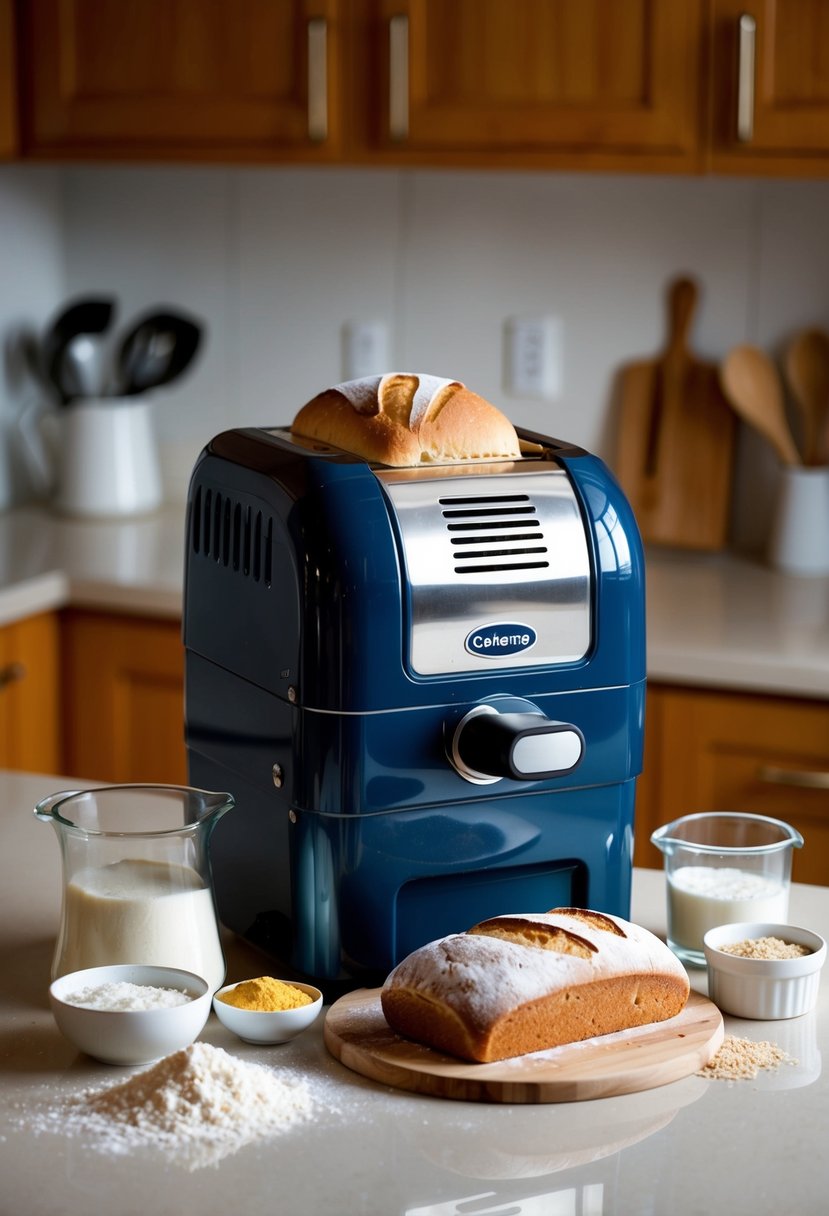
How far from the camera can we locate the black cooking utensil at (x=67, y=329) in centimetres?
289

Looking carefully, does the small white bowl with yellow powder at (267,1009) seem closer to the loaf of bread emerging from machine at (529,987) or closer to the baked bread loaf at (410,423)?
the loaf of bread emerging from machine at (529,987)

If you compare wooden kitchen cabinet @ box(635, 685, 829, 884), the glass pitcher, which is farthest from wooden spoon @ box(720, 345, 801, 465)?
the glass pitcher

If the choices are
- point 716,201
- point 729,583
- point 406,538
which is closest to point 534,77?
point 716,201

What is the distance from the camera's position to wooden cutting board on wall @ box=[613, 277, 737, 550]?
2607 millimetres

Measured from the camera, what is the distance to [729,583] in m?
2.47

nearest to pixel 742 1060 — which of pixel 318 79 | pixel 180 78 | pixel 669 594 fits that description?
pixel 669 594

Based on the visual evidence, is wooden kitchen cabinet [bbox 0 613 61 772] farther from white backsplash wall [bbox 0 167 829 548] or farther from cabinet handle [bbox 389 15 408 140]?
cabinet handle [bbox 389 15 408 140]

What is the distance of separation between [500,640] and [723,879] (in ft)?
0.85

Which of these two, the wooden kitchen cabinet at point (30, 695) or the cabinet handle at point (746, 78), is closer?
the cabinet handle at point (746, 78)

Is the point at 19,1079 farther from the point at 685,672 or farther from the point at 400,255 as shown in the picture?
the point at 400,255

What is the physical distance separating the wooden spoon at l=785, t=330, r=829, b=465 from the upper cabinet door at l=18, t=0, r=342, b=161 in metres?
0.81

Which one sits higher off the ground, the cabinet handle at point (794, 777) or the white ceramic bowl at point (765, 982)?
the white ceramic bowl at point (765, 982)

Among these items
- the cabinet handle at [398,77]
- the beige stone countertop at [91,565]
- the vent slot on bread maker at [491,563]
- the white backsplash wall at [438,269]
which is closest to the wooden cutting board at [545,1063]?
the vent slot on bread maker at [491,563]

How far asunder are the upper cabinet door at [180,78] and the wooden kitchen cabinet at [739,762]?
102 centimetres
